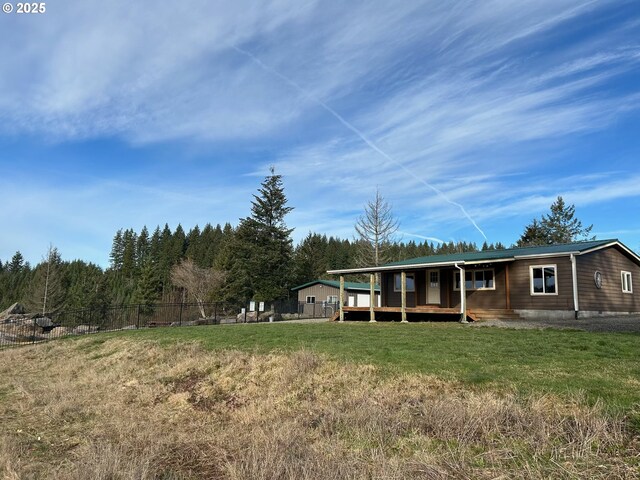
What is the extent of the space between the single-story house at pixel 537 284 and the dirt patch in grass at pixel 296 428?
13241mm

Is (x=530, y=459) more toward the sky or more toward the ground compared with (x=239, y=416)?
more toward the sky

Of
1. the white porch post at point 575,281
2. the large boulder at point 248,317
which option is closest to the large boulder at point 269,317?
the large boulder at point 248,317

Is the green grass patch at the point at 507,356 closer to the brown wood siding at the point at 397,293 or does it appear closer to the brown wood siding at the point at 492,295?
the brown wood siding at the point at 492,295

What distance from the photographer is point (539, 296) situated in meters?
20.1

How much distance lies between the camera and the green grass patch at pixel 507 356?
21.1 ft

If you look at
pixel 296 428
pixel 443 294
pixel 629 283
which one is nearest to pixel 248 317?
pixel 443 294

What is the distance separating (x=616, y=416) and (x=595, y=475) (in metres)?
1.46

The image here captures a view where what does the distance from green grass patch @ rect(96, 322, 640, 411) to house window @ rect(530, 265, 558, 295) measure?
7.43 meters

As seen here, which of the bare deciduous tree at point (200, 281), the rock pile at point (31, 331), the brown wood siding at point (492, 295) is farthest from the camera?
the bare deciduous tree at point (200, 281)

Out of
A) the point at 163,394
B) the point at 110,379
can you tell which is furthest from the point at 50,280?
the point at 163,394

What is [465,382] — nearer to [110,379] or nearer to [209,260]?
[110,379]

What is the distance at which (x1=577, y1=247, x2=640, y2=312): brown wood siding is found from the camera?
19.7 meters

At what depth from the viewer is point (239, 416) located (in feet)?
25.6

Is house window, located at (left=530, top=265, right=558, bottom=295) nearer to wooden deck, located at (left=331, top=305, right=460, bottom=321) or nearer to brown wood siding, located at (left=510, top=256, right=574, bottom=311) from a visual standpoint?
brown wood siding, located at (left=510, top=256, right=574, bottom=311)
